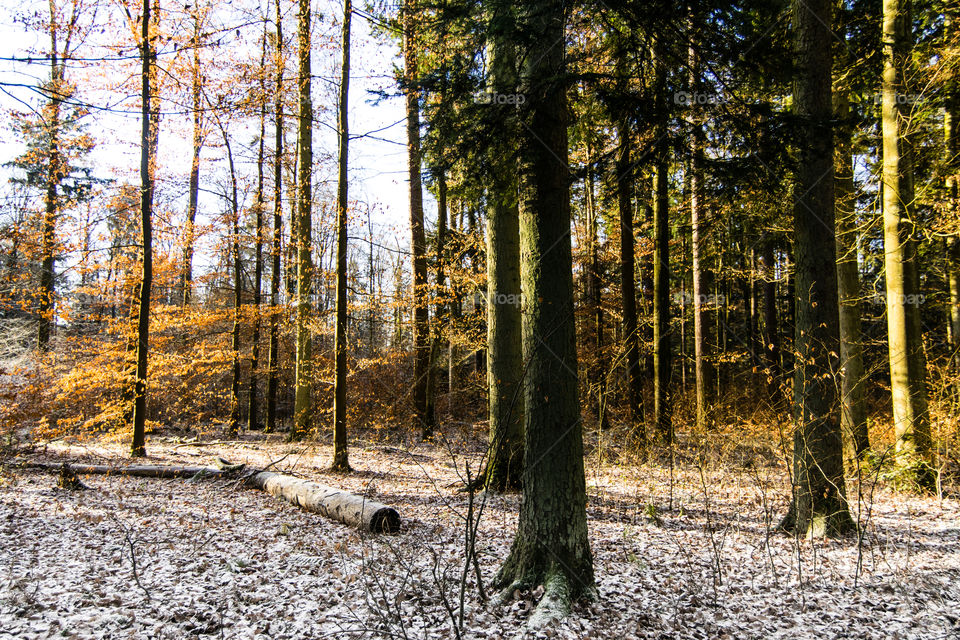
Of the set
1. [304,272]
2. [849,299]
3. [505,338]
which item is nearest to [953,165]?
[849,299]

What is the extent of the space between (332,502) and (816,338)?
5.75 m

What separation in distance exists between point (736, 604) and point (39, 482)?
32.0 feet

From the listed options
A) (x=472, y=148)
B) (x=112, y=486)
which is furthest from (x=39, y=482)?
(x=472, y=148)

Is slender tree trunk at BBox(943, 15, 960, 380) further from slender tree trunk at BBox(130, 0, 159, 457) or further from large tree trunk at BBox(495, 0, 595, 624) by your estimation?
slender tree trunk at BBox(130, 0, 159, 457)

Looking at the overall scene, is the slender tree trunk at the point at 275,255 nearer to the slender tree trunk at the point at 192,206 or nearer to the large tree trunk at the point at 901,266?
the slender tree trunk at the point at 192,206

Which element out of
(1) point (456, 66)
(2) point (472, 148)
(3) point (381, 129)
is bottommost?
(2) point (472, 148)

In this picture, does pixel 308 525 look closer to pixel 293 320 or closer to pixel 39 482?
pixel 39 482

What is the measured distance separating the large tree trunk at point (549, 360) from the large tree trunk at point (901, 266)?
19.9 ft

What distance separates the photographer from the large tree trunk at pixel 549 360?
3502mm

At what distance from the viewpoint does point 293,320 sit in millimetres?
12711

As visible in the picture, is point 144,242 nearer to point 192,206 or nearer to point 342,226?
point 342,226

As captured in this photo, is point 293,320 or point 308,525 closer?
point 308,525

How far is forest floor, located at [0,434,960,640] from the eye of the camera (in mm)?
3225

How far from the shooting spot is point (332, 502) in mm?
5793
